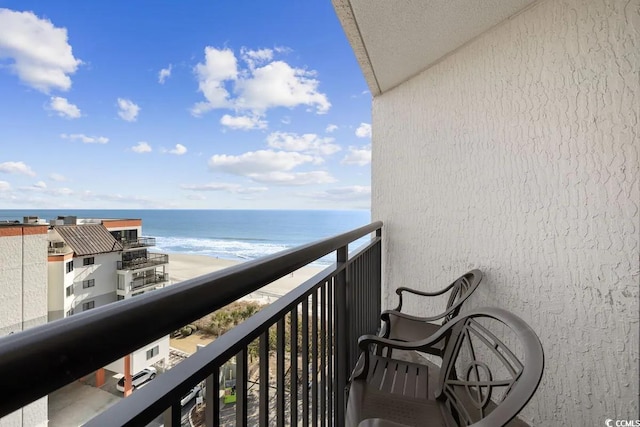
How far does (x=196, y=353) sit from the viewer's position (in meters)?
0.56

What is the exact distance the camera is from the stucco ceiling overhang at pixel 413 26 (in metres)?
1.67

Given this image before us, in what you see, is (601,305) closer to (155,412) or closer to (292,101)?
Answer: (155,412)

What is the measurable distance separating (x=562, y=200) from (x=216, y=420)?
1.76 m

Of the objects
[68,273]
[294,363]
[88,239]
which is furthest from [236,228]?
[294,363]

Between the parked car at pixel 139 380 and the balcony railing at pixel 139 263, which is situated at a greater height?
the parked car at pixel 139 380

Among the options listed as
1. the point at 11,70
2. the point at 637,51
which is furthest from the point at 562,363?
the point at 11,70

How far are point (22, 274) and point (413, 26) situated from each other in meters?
3.17

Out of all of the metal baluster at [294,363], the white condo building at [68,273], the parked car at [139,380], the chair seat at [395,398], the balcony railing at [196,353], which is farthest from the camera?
the chair seat at [395,398]

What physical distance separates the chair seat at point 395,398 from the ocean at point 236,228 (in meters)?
12.8

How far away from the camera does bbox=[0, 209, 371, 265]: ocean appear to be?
55.2ft

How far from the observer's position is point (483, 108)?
1973 mm

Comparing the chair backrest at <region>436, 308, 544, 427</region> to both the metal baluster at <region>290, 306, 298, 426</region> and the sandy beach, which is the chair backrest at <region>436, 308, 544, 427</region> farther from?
the sandy beach

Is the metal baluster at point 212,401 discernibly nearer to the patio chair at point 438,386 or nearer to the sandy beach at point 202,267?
the patio chair at point 438,386

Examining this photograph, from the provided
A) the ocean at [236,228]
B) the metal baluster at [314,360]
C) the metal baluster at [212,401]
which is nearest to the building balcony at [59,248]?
the metal baluster at [314,360]
